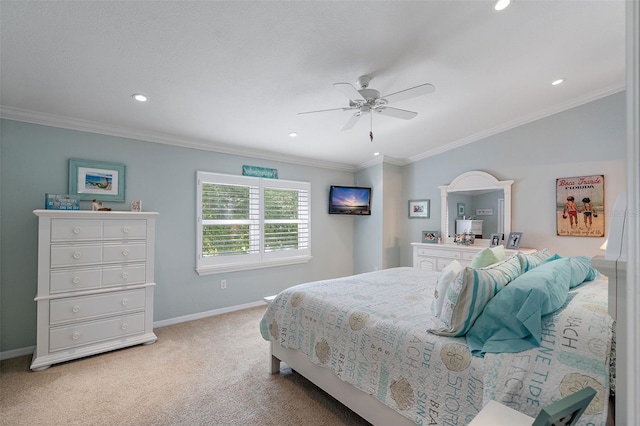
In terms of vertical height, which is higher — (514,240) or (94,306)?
→ (514,240)

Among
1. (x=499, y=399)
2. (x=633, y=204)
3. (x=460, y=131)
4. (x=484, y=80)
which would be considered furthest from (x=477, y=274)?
(x=460, y=131)

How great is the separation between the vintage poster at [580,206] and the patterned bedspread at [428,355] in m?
2.03

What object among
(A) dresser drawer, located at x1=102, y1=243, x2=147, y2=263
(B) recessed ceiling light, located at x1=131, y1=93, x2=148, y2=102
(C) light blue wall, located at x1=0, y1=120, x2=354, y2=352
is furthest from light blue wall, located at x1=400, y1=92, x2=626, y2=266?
(A) dresser drawer, located at x1=102, y1=243, x2=147, y2=263

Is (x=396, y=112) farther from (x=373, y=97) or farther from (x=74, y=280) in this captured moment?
(x=74, y=280)

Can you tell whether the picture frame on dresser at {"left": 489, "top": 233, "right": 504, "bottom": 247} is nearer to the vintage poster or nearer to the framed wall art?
the vintage poster

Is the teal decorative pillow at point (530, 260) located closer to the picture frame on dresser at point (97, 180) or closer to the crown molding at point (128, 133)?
the crown molding at point (128, 133)

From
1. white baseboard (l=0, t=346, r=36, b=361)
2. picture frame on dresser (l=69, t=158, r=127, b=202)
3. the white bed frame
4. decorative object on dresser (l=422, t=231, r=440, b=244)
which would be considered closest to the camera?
the white bed frame

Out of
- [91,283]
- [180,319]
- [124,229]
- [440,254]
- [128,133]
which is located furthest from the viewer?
[440,254]

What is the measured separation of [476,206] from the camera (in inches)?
181

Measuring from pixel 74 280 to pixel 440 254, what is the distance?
4.57m

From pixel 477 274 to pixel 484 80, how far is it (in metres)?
2.32

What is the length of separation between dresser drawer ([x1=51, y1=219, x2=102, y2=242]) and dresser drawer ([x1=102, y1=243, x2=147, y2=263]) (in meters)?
0.16

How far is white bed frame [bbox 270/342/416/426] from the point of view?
167cm

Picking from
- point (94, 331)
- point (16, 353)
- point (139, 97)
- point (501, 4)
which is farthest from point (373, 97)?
point (16, 353)
